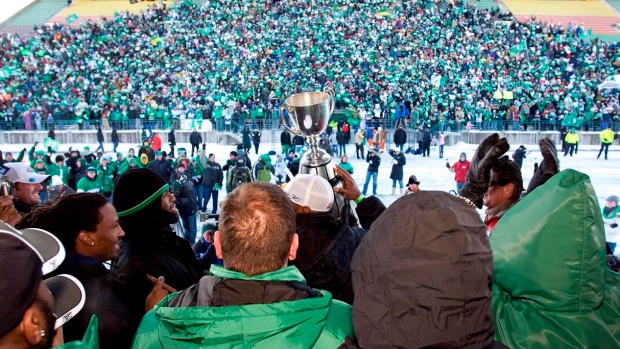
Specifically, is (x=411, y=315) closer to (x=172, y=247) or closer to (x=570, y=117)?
(x=172, y=247)

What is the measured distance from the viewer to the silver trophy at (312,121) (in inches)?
142

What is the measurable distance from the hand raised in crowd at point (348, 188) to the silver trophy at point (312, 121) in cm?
38

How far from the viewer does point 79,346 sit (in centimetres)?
129

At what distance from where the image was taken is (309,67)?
993 inches

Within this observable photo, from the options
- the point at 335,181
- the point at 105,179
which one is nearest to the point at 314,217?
the point at 335,181

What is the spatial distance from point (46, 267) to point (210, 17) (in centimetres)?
3092

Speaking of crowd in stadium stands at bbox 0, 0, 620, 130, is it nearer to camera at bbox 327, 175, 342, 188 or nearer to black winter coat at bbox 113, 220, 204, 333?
camera at bbox 327, 175, 342, 188

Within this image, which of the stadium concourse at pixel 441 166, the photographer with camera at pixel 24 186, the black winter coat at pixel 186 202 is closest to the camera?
the photographer with camera at pixel 24 186


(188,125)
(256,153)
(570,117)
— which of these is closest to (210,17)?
(188,125)

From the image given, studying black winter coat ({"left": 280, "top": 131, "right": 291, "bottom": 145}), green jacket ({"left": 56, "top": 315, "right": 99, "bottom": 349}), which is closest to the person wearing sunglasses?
green jacket ({"left": 56, "top": 315, "right": 99, "bottom": 349})

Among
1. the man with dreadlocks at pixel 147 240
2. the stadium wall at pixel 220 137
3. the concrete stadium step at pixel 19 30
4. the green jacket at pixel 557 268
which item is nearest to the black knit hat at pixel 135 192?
the man with dreadlocks at pixel 147 240

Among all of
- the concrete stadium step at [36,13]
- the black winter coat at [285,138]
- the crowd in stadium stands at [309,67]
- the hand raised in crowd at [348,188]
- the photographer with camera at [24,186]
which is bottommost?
the black winter coat at [285,138]

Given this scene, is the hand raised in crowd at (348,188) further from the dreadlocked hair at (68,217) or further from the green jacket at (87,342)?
the green jacket at (87,342)

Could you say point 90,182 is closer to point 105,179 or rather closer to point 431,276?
point 105,179
